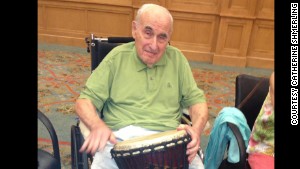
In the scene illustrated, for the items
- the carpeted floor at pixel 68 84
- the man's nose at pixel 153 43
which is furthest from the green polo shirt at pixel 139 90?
the carpeted floor at pixel 68 84

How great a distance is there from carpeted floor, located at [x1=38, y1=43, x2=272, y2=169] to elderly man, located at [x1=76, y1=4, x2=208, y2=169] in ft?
3.03

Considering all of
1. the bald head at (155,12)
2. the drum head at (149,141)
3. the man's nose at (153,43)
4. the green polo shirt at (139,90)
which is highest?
the bald head at (155,12)

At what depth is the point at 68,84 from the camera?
3.83 meters

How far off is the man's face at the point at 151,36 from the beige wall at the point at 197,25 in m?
3.47

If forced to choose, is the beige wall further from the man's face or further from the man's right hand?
the man's right hand

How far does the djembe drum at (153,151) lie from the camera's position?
1194 mm

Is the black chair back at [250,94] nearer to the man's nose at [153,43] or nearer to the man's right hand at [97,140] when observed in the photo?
the man's nose at [153,43]

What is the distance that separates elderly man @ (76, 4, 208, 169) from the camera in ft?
5.31

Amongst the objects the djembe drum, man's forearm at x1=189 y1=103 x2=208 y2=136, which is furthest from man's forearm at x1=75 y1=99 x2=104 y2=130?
man's forearm at x1=189 y1=103 x2=208 y2=136

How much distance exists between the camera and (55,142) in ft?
4.80

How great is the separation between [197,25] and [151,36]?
3632mm

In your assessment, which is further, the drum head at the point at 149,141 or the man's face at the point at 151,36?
the man's face at the point at 151,36
